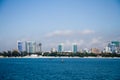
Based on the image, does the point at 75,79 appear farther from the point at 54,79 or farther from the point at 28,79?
the point at 28,79

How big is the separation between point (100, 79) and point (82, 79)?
108 inches

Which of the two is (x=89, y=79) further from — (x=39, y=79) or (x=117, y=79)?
(x=39, y=79)

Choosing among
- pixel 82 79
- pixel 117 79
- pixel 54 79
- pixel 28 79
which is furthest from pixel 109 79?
pixel 28 79

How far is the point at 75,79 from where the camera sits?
137 ft

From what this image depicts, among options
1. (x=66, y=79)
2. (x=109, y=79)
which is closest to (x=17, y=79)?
(x=66, y=79)

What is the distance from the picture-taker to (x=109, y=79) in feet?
136

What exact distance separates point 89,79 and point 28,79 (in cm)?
934

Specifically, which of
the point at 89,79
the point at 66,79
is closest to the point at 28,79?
the point at 66,79

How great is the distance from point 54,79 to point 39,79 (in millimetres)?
2299

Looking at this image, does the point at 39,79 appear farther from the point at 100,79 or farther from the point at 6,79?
the point at 100,79

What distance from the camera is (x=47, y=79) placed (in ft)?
136

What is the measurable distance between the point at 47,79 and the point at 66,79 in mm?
2916

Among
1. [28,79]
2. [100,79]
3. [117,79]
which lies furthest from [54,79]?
[117,79]

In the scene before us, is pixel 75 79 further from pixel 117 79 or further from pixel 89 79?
pixel 117 79
